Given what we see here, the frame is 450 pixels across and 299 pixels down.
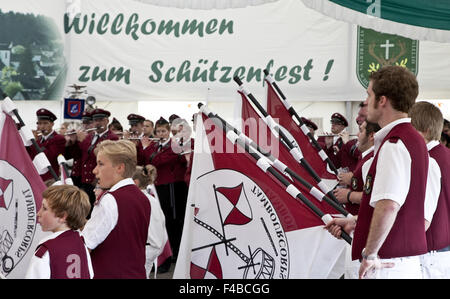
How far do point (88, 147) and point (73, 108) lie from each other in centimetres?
257

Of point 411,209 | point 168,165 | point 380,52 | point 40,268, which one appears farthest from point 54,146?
point 411,209

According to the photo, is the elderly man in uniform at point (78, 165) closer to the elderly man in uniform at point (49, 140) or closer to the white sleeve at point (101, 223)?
the elderly man in uniform at point (49, 140)

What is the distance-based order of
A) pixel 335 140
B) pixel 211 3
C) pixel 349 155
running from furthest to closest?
1. pixel 335 140
2. pixel 349 155
3. pixel 211 3

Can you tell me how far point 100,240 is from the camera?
4.21m

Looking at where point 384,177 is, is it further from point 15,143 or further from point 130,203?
point 15,143

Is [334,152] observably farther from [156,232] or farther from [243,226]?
[243,226]

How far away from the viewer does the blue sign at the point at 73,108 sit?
13328 millimetres

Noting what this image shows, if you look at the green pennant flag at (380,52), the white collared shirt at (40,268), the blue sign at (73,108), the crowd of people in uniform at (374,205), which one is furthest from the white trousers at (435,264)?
the blue sign at (73,108)

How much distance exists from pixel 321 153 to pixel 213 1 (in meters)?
1.89

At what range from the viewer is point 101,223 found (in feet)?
13.8

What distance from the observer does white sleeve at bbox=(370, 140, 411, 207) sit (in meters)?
3.14

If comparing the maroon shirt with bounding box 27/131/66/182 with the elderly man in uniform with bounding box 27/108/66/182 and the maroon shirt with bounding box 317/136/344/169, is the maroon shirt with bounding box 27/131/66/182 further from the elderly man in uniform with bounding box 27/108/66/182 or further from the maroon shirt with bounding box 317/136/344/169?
the maroon shirt with bounding box 317/136/344/169

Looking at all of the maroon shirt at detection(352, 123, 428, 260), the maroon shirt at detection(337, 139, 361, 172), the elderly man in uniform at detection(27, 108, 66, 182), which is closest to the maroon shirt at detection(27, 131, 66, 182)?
the elderly man in uniform at detection(27, 108, 66, 182)

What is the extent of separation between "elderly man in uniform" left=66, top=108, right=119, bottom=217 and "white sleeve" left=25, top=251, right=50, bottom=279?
24.3 feet
